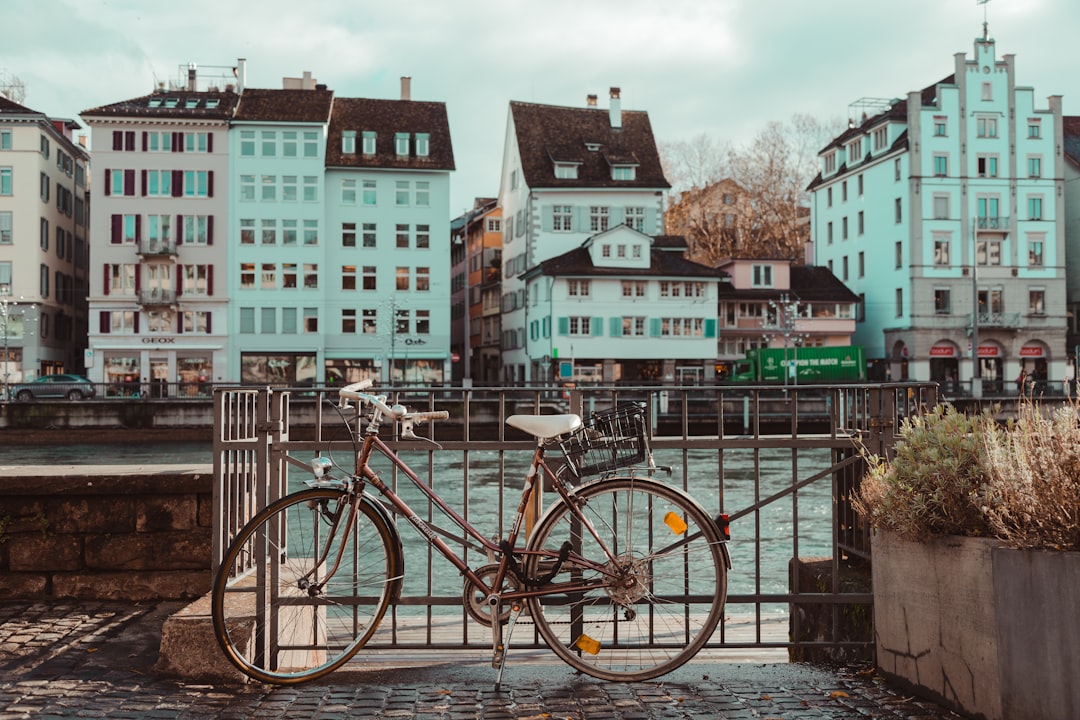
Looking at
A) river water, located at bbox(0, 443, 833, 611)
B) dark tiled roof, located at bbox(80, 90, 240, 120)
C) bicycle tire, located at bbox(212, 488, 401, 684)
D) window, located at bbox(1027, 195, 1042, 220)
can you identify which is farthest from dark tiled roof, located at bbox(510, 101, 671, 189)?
bicycle tire, located at bbox(212, 488, 401, 684)

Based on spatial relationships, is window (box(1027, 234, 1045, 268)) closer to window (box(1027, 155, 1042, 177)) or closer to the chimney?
window (box(1027, 155, 1042, 177))

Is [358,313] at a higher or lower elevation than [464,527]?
higher

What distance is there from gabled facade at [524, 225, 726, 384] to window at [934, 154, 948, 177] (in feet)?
46.9

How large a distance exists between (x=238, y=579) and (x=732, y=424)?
Answer: 44.0m

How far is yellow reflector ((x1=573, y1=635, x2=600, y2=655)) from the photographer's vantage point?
182 inches

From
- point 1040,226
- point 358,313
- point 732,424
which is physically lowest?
point 732,424

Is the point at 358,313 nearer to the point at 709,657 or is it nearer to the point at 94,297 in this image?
the point at 94,297

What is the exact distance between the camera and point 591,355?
5828cm

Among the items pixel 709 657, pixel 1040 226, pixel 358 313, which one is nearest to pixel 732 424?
pixel 358 313

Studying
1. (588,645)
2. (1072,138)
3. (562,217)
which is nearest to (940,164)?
(1072,138)

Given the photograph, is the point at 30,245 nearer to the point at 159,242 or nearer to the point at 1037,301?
the point at 159,242

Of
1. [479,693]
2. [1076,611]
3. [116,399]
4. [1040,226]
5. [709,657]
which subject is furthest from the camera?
[1040,226]

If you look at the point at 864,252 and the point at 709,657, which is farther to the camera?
the point at 864,252

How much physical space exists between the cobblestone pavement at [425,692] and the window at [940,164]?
206ft
